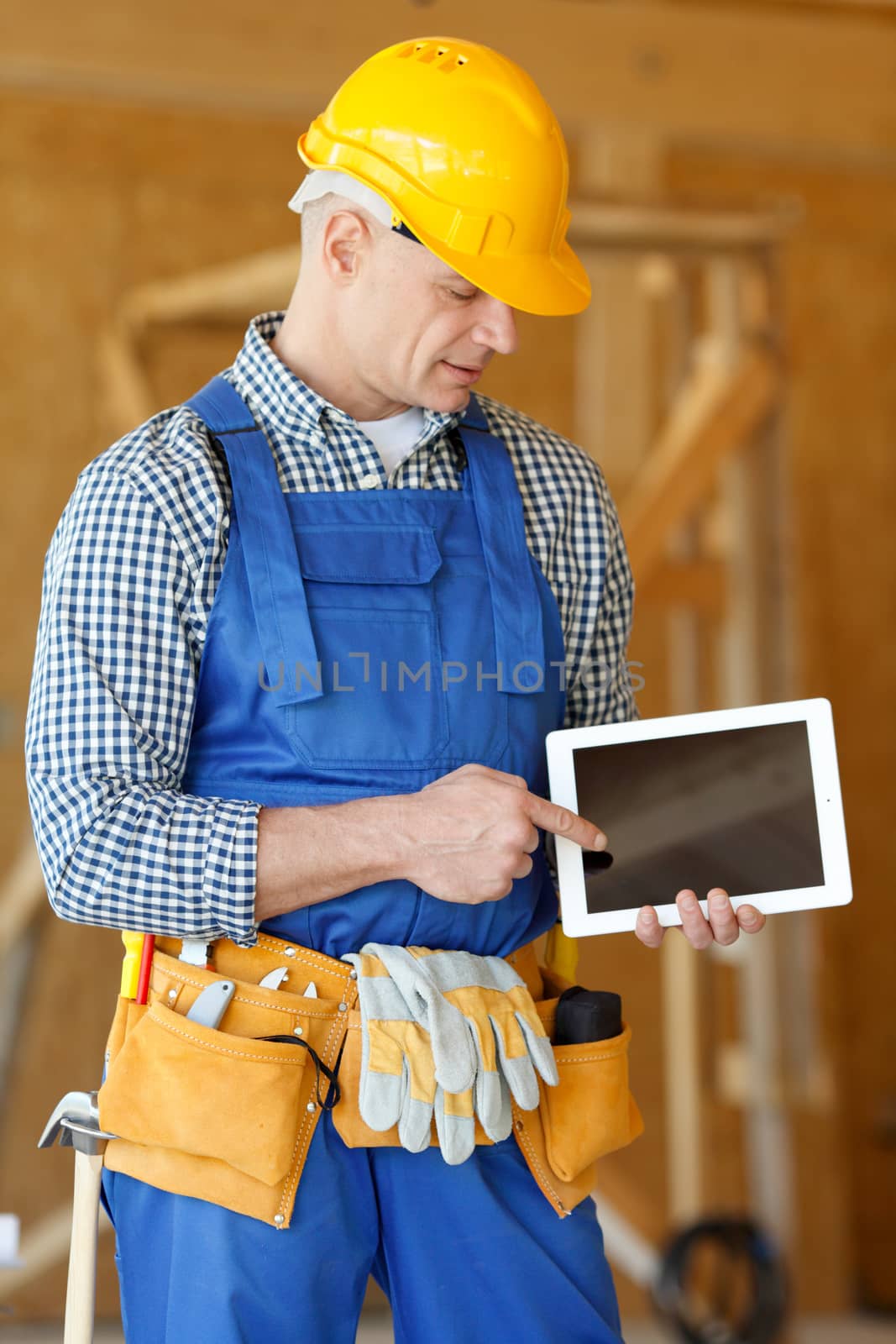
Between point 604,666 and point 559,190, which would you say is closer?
point 559,190

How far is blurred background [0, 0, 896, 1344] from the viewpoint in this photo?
303cm

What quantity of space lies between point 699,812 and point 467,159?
27.6 inches

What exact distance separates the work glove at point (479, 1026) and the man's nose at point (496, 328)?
0.63 meters

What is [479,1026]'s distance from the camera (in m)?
1.45

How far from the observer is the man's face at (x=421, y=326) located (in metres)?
1.54

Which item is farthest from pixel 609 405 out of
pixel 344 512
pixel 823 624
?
pixel 344 512

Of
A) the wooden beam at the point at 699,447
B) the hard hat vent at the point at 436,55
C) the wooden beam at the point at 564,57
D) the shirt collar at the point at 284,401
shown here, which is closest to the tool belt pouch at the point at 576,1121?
the shirt collar at the point at 284,401

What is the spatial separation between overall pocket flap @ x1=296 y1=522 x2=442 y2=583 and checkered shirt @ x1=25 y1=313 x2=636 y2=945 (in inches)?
2.8

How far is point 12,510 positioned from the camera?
370 cm

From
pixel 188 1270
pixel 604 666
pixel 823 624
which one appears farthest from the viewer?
pixel 823 624

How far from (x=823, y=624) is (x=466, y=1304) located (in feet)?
9.83

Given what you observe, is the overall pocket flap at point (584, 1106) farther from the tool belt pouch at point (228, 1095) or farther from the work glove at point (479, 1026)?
the tool belt pouch at point (228, 1095)

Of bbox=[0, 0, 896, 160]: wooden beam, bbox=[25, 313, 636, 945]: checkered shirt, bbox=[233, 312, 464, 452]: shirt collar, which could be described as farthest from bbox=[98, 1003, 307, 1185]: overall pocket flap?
bbox=[0, 0, 896, 160]: wooden beam

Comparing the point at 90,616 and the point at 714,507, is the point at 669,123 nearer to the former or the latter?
the point at 714,507
